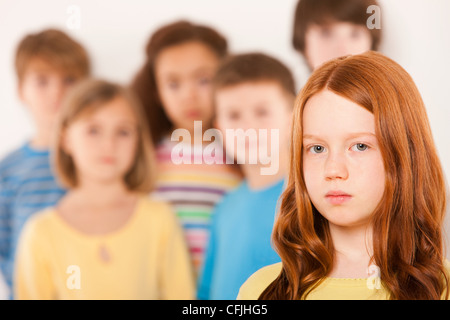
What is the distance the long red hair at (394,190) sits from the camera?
108 centimetres

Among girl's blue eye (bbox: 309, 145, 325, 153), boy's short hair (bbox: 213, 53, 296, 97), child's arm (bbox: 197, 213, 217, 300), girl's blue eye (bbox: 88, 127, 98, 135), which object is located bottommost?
child's arm (bbox: 197, 213, 217, 300)

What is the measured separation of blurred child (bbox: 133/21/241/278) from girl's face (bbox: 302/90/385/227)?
33cm

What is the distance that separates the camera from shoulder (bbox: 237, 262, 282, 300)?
3.99ft

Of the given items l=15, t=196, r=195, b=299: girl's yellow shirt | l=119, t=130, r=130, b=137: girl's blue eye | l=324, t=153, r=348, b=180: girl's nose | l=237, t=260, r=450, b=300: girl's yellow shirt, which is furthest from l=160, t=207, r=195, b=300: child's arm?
l=324, t=153, r=348, b=180: girl's nose

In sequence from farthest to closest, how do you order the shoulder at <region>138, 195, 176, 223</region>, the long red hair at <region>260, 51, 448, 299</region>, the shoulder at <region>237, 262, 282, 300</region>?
the shoulder at <region>138, 195, 176, 223</region> < the shoulder at <region>237, 262, 282, 300</region> < the long red hair at <region>260, 51, 448, 299</region>

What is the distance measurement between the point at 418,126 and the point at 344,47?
0.31 metres

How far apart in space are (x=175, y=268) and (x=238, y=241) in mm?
178

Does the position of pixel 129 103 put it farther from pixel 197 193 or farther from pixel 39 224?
pixel 39 224

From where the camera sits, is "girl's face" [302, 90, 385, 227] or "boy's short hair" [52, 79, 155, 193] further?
"boy's short hair" [52, 79, 155, 193]

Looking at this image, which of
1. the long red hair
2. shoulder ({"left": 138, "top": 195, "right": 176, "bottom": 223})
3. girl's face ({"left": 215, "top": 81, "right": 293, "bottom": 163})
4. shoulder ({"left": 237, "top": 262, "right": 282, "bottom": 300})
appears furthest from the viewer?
shoulder ({"left": 138, "top": 195, "right": 176, "bottom": 223})

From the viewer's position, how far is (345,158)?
1100 millimetres

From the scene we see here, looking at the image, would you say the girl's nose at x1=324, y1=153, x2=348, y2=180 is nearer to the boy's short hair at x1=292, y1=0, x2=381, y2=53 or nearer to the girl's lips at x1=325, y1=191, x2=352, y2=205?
the girl's lips at x1=325, y1=191, x2=352, y2=205

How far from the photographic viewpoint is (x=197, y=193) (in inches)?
55.7

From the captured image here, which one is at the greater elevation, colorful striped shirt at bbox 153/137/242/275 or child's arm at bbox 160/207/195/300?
colorful striped shirt at bbox 153/137/242/275
